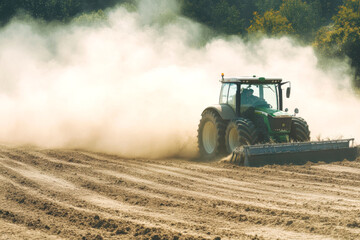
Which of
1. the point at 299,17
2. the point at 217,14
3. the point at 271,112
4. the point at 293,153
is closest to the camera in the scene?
the point at 293,153

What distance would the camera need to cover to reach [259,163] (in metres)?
11.8

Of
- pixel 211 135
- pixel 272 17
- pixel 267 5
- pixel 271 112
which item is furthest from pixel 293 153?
pixel 267 5

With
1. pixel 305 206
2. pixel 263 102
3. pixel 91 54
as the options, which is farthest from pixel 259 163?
pixel 91 54

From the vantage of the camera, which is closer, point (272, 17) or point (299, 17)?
point (272, 17)

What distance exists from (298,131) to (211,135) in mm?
2352

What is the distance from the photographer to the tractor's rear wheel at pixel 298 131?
13.0m

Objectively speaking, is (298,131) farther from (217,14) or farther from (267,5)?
(267,5)

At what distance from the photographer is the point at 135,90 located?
16.4m

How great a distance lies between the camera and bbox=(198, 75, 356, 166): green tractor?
39.5 feet

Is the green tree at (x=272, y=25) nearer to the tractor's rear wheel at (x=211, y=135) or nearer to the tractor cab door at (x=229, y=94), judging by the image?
the tractor cab door at (x=229, y=94)

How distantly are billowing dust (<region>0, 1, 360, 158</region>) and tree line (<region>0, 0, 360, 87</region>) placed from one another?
1015cm

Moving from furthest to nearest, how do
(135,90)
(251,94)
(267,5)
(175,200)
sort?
(267,5), (135,90), (251,94), (175,200)

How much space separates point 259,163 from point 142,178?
118 inches

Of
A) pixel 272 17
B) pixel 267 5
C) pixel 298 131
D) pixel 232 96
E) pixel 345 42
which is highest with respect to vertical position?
pixel 267 5
